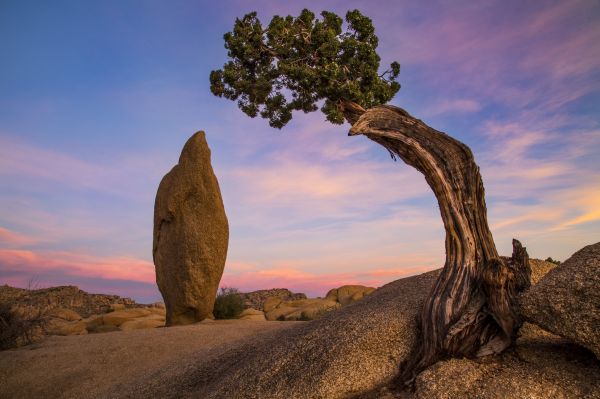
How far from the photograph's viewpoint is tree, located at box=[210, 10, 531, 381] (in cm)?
696

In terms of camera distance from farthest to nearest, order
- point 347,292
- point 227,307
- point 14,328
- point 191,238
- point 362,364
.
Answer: point 347,292
point 227,307
point 191,238
point 14,328
point 362,364

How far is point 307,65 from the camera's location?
9617mm

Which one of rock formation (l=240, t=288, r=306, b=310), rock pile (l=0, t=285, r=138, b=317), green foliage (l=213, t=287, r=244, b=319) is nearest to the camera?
green foliage (l=213, t=287, r=244, b=319)

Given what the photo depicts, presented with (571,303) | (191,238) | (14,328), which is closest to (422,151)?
(571,303)

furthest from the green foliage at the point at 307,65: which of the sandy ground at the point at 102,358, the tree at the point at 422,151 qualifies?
the sandy ground at the point at 102,358

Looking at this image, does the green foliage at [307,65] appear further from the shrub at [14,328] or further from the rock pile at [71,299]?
the rock pile at [71,299]

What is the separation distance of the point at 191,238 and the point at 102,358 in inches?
210

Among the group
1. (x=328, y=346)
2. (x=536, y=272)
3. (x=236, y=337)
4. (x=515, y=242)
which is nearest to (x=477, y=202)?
(x=515, y=242)

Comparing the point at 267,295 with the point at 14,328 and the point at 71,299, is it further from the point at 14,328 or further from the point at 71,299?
the point at 14,328

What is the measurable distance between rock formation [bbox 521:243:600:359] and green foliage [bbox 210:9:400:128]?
4.57m

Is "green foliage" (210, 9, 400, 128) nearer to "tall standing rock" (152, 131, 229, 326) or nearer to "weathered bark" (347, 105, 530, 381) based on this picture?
"weathered bark" (347, 105, 530, 381)

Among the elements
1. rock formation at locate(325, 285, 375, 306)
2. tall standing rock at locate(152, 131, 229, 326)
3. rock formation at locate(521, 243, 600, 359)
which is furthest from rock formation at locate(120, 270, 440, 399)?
rock formation at locate(325, 285, 375, 306)

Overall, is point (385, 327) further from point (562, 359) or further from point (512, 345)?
point (562, 359)

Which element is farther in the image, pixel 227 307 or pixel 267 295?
pixel 267 295
